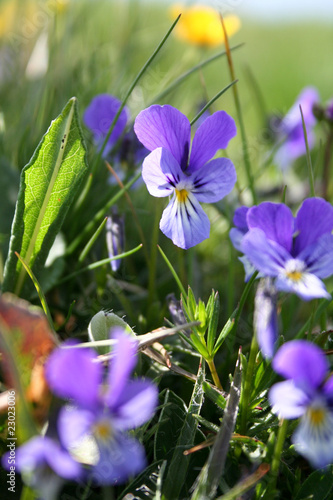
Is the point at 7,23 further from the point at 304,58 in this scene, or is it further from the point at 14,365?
the point at 304,58

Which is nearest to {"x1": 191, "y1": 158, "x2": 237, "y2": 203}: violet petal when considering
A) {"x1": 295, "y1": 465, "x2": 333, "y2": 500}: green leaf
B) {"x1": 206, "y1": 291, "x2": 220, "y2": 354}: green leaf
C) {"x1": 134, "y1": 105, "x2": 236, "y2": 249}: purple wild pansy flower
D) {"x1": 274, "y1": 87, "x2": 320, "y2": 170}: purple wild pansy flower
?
{"x1": 134, "y1": 105, "x2": 236, "y2": 249}: purple wild pansy flower

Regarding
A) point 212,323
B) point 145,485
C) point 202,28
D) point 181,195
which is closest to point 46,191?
point 181,195

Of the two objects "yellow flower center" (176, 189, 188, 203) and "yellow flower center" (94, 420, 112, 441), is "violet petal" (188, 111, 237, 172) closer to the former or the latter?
"yellow flower center" (176, 189, 188, 203)

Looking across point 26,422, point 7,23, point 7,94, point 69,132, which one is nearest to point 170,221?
point 69,132

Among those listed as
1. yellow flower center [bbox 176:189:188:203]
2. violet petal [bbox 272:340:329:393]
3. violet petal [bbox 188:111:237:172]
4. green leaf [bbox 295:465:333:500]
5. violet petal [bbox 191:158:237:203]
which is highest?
violet petal [bbox 188:111:237:172]

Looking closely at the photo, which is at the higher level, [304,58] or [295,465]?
[304,58]

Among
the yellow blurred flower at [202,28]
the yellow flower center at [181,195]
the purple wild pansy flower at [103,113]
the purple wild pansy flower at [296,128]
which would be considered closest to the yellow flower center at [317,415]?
the yellow flower center at [181,195]
